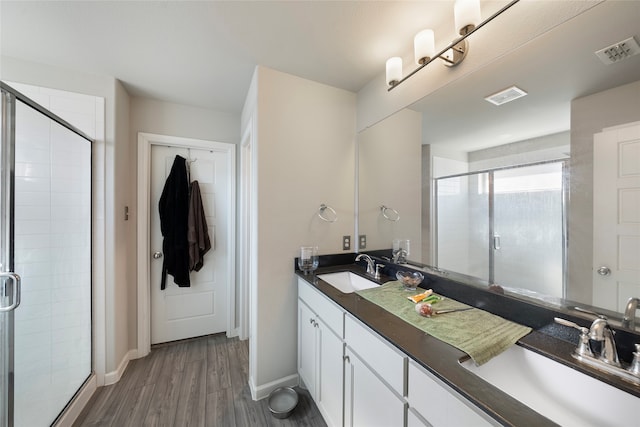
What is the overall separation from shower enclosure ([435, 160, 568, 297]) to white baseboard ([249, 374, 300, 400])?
1379 mm

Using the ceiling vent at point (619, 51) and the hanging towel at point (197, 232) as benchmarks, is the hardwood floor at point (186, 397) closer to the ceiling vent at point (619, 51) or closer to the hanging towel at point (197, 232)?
the hanging towel at point (197, 232)

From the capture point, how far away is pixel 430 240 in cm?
149

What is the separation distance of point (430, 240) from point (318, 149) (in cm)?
108

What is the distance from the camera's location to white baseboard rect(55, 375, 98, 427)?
1430 millimetres

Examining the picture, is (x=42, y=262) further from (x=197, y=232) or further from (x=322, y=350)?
(x=322, y=350)

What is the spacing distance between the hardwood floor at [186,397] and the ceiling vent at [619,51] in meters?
2.22

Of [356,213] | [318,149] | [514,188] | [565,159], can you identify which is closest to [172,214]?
[318,149]

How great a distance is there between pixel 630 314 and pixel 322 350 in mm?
1280

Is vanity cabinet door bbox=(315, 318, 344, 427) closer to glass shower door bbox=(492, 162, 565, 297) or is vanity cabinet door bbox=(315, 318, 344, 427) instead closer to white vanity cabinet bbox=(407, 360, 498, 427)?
white vanity cabinet bbox=(407, 360, 498, 427)

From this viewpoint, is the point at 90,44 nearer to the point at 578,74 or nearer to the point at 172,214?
the point at 172,214

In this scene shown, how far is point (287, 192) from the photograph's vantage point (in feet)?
5.80

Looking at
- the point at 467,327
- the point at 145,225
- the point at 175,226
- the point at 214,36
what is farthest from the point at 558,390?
the point at 145,225

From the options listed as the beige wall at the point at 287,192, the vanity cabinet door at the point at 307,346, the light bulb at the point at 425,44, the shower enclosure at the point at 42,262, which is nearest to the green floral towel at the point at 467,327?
the vanity cabinet door at the point at 307,346

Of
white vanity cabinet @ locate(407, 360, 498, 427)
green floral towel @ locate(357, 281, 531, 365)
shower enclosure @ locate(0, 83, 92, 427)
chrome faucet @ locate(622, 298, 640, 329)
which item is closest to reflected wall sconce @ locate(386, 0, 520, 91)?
chrome faucet @ locate(622, 298, 640, 329)
